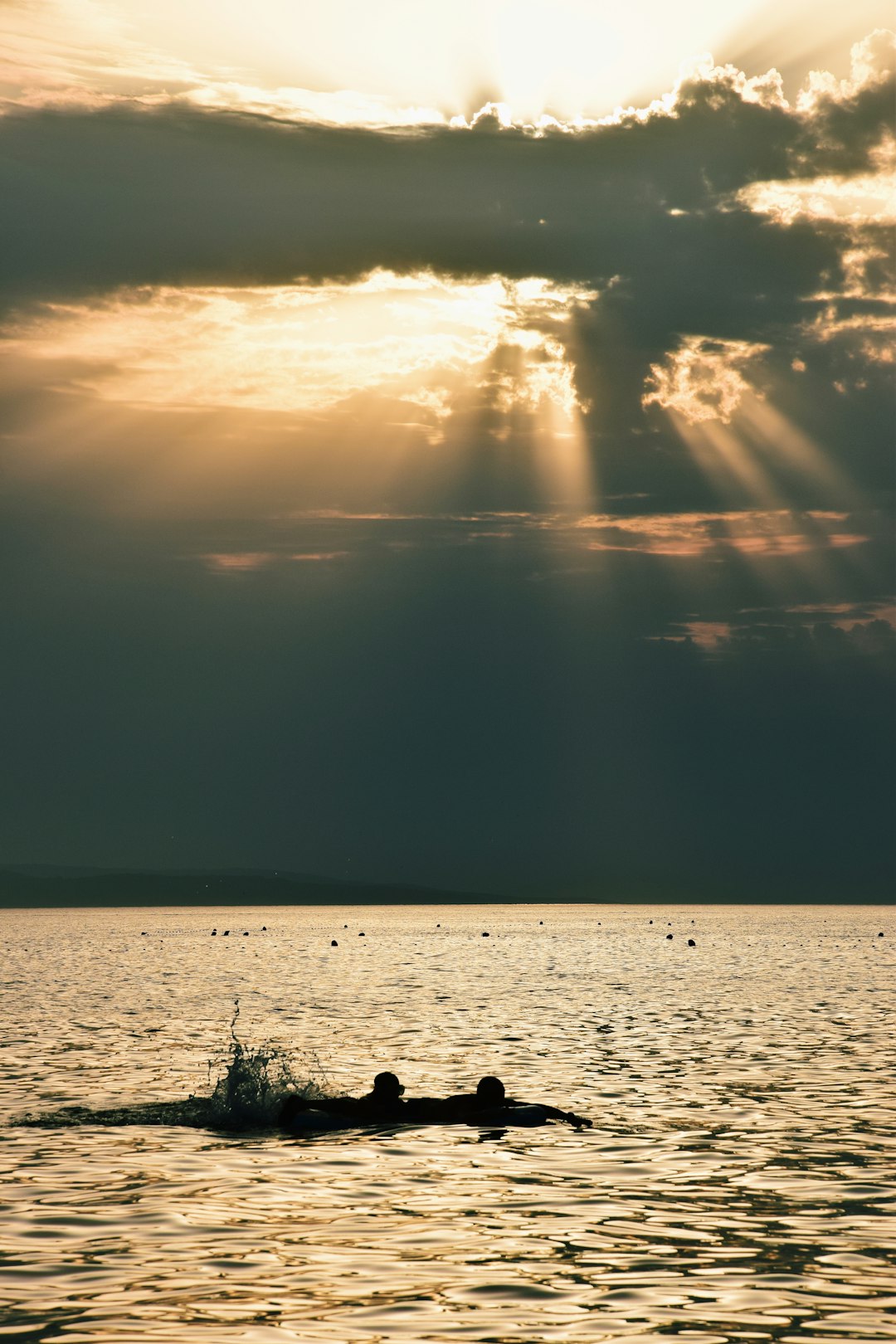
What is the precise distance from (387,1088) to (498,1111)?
263 cm

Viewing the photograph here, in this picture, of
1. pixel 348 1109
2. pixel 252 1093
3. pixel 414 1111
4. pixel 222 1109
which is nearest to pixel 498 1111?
pixel 414 1111

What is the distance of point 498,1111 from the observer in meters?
32.8

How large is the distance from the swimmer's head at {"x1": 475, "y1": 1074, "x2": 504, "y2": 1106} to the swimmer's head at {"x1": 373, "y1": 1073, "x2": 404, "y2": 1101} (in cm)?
186

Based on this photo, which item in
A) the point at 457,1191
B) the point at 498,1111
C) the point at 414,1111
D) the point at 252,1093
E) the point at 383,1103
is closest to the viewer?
the point at 457,1191

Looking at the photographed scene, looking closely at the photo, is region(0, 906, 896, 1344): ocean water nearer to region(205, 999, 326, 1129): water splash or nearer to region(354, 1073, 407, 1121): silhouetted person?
region(205, 999, 326, 1129): water splash

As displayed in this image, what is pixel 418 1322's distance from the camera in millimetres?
17344

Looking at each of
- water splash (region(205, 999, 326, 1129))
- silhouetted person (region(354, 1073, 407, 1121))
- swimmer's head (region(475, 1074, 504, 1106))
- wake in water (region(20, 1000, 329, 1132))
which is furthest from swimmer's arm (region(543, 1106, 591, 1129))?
water splash (region(205, 999, 326, 1129))

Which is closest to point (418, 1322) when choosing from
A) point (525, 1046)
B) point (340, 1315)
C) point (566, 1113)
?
point (340, 1315)

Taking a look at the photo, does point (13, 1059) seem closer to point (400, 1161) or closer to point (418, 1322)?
point (400, 1161)

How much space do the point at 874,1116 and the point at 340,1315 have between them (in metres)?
20.2

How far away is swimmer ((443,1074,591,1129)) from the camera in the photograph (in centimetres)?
3278

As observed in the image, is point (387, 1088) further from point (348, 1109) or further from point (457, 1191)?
point (457, 1191)

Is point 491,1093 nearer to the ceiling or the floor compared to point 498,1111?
nearer to the ceiling

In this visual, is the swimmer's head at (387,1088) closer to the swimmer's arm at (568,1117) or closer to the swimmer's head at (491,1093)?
the swimmer's head at (491,1093)
